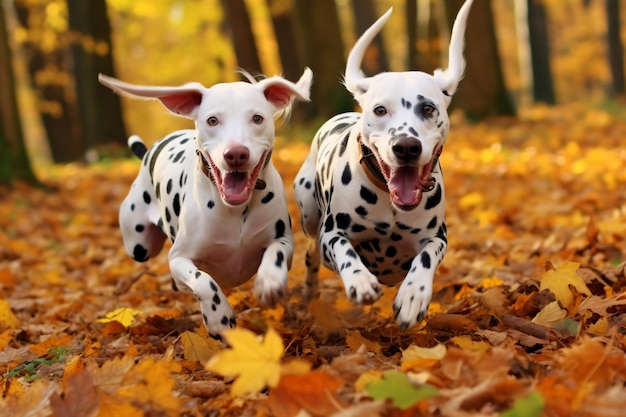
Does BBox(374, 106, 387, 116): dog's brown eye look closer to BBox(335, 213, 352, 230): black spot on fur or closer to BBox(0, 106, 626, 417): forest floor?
BBox(335, 213, 352, 230): black spot on fur

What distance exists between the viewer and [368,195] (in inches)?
175

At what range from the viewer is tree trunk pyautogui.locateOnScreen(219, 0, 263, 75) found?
2120 cm

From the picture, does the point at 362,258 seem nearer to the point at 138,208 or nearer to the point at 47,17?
the point at 138,208

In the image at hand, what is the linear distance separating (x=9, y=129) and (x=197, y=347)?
9209mm

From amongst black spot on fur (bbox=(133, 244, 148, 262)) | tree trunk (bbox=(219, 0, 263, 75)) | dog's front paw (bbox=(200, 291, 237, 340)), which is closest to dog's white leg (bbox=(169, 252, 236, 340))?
dog's front paw (bbox=(200, 291, 237, 340))

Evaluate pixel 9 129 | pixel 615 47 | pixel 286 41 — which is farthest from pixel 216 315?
pixel 615 47

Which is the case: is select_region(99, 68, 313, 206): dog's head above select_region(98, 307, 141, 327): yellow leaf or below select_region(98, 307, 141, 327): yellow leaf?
above

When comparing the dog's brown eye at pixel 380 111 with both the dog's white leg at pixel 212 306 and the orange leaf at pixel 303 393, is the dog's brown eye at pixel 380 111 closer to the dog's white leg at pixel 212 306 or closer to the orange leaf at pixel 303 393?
the dog's white leg at pixel 212 306

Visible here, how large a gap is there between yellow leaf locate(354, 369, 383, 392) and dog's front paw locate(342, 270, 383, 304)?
0.78 m

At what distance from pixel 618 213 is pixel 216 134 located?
435cm

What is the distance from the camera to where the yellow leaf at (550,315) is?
13.4ft

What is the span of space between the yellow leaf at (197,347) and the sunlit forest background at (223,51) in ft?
29.6

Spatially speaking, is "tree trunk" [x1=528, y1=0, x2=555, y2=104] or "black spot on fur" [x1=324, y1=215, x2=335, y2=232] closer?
"black spot on fur" [x1=324, y1=215, x2=335, y2=232]

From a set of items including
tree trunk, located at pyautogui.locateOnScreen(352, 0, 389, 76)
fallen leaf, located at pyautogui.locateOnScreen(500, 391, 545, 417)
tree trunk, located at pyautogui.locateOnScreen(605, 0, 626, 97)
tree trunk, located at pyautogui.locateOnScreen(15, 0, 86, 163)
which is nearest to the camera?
fallen leaf, located at pyautogui.locateOnScreen(500, 391, 545, 417)
